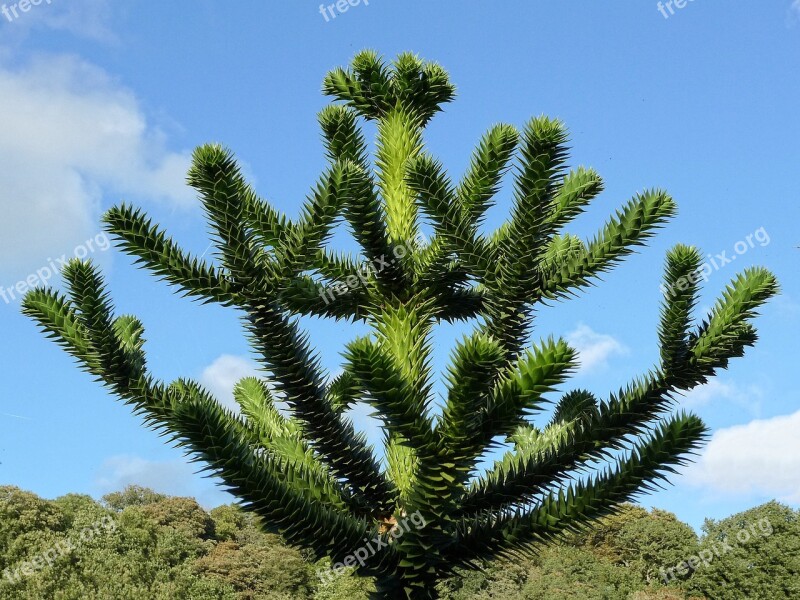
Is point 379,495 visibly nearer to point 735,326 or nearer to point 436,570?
point 436,570

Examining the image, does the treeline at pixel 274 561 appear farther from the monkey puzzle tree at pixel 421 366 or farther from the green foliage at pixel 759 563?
the monkey puzzle tree at pixel 421 366

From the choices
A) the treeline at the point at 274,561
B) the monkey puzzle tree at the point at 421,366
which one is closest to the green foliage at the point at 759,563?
the treeline at the point at 274,561

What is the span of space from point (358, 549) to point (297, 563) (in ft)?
103

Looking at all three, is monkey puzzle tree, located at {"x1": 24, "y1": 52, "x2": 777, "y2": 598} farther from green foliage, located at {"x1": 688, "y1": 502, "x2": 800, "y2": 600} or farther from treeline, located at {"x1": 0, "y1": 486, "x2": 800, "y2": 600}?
green foliage, located at {"x1": 688, "y1": 502, "x2": 800, "y2": 600}

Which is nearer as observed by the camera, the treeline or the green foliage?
the treeline

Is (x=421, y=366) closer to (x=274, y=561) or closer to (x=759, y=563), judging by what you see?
(x=274, y=561)

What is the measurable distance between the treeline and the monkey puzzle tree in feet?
62.4

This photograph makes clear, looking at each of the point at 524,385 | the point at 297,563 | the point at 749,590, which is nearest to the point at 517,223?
the point at 524,385

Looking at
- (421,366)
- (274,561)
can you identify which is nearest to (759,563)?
(274,561)

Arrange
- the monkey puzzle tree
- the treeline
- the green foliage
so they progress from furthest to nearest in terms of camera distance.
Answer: the green foliage < the treeline < the monkey puzzle tree

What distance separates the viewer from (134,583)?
27.6m

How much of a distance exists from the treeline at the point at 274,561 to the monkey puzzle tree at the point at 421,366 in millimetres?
19033

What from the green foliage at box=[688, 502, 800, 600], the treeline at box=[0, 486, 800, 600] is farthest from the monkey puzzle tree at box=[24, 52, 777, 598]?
the green foliage at box=[688, 502, 800, 600]

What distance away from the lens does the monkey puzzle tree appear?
16.4ft
